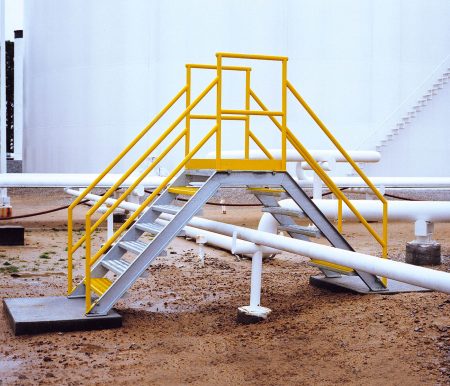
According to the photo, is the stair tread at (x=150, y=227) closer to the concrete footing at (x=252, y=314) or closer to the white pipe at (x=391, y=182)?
the concrete footing at (x=252, y=314)

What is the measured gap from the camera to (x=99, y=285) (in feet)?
23.6

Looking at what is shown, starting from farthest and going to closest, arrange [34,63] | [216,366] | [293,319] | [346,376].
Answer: [34,63]
[293,319]
[216,366]
[346,376]

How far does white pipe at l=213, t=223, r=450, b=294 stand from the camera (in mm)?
4586

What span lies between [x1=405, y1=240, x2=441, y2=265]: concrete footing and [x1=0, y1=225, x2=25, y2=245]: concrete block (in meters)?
5.96

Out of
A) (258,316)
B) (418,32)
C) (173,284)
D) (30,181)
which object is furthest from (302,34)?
(258,316)

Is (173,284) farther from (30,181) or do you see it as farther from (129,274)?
(30,181)

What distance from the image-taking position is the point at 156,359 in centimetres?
566

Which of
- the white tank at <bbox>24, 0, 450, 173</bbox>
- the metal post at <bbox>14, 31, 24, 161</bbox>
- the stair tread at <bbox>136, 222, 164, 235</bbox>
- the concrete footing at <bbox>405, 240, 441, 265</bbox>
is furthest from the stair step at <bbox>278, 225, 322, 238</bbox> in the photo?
the metal post at <bbox>14, 31, 24, 161</bbox>

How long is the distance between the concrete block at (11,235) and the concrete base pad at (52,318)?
5.29 meters

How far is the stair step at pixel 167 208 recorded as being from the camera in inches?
284

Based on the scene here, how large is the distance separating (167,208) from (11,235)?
545 centimetres

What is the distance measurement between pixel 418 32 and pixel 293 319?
15.2 meters

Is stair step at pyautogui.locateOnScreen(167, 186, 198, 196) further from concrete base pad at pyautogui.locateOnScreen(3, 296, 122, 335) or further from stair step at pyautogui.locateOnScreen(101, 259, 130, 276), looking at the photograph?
concrete base pad at pyautogui.locateOnScreen(3, 296, 122, 335)

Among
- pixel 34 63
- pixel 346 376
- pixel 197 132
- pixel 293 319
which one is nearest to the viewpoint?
pixel 346 376
